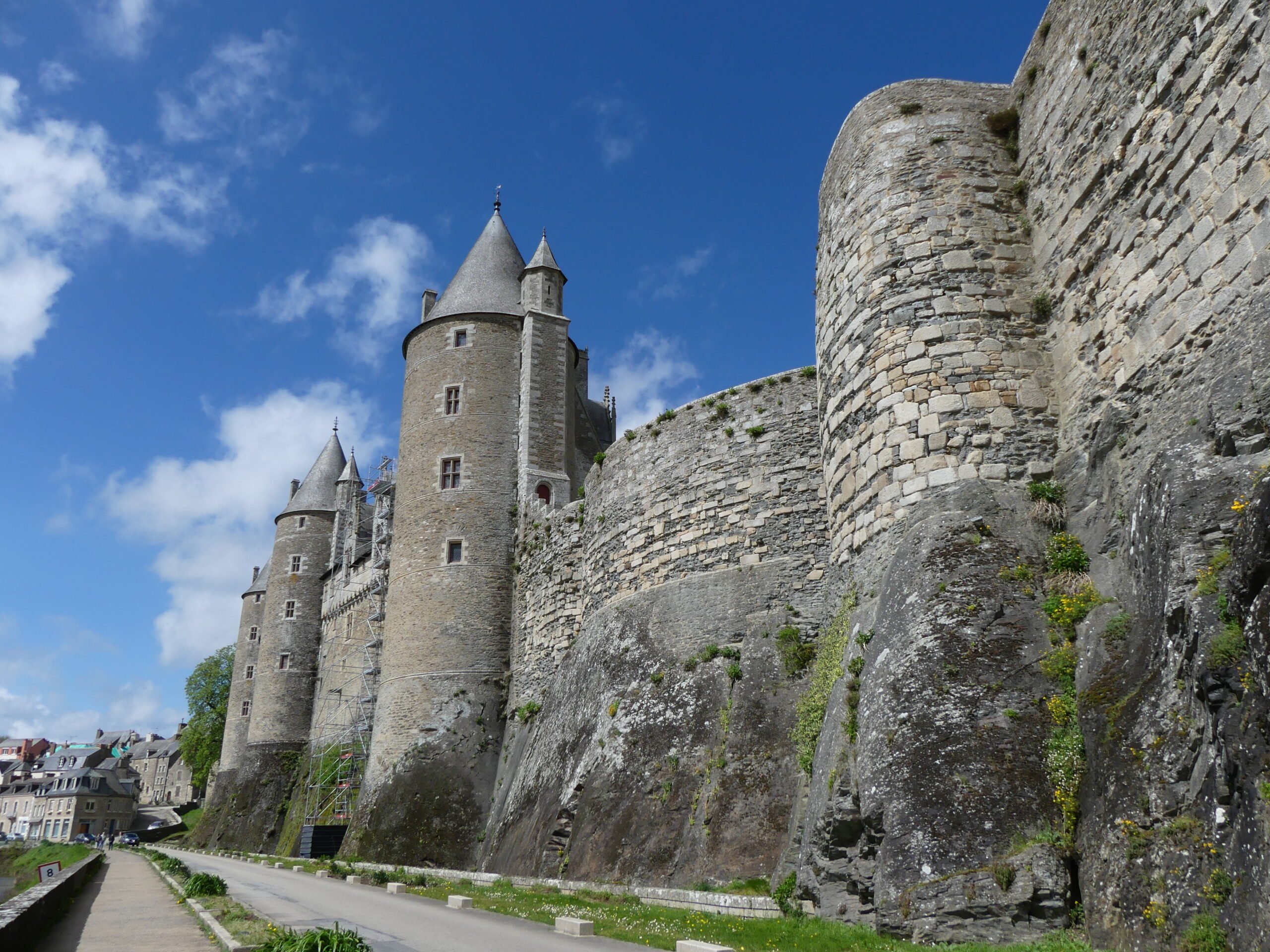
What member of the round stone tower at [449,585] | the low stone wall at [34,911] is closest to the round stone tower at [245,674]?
the round stone tower at [449,585]

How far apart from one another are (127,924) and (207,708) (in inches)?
1924

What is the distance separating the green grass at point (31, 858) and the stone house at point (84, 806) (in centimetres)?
2735

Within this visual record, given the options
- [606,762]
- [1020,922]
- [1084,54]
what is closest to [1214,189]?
[1084,54]

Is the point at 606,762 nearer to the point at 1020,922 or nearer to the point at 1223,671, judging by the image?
the point at 1020,922

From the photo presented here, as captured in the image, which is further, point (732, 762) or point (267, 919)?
point (732, 762)

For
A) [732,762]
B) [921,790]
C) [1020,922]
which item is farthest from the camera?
[732,762]

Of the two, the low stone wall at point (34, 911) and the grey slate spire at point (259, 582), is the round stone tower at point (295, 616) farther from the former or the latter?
the low stone wall at point (34, 911)

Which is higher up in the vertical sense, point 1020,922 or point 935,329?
point 935,329

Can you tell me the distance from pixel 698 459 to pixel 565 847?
6.73 m

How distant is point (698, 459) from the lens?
52.9 ft

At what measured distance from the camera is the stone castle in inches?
245

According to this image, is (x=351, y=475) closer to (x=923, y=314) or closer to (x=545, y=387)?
(x=545, y=387)

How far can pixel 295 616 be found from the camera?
39.0m

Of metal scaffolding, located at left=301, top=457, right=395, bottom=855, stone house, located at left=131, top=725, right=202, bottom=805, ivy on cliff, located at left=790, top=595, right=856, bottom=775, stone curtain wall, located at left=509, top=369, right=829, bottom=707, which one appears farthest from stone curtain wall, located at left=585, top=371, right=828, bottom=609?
stone house, located at left=131, top=725, right=202, bottom=805
